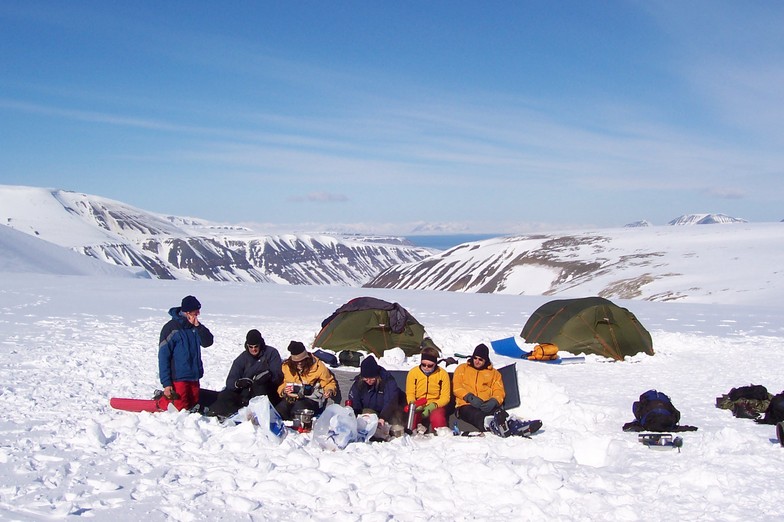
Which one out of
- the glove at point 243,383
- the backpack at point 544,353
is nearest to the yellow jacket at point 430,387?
the glove at point 243,383

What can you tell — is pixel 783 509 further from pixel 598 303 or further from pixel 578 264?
pixel 578 264

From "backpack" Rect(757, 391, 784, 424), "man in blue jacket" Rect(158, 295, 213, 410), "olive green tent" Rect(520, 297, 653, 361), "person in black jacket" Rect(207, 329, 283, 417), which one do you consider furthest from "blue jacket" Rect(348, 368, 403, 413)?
"olive green tent" Rect(520, 297, 653, 361)

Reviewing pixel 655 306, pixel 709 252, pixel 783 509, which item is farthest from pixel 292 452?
pixel 709 252

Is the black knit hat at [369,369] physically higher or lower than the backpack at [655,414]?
higher

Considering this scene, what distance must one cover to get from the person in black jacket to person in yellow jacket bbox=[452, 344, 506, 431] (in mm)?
2746

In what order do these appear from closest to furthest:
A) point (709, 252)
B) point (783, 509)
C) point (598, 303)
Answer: point (783, 509) → point (598, 303) → point (709, 252)

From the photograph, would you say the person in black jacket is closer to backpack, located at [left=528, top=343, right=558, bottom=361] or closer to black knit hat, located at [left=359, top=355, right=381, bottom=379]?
black knit hat, located at [left=359, top=355, right=381, bottom=379]

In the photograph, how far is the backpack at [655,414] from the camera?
8711 millimetres

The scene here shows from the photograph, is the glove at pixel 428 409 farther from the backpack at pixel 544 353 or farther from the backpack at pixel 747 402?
the backpack at pixel 544 353

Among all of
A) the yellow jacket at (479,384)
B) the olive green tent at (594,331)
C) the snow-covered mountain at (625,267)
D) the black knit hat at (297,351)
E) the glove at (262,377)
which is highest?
the snow-covered mountain at (625,267)

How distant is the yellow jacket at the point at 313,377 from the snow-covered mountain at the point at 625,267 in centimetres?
3310

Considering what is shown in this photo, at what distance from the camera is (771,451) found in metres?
7.63

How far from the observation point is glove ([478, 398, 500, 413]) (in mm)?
8750

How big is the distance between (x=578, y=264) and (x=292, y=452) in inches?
3607
